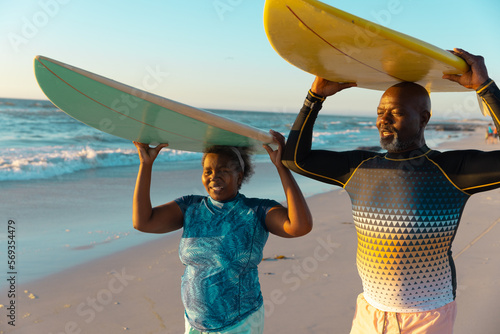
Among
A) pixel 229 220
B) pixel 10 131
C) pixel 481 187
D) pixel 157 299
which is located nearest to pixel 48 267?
pixel 157 299

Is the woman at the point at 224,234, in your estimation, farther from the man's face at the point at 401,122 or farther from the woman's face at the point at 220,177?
the man's face at the point at 401,122

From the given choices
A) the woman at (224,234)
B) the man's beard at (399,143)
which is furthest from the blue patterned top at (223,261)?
the man's beard at (399,143)

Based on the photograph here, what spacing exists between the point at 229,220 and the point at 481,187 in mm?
1179

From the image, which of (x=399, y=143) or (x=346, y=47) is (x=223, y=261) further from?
(x=346, y=47)

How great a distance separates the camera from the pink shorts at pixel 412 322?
6.72 ft

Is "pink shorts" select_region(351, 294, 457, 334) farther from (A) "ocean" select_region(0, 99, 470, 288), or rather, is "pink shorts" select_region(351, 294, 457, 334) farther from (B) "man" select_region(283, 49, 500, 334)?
(A) "ocean" select_region(0, 99, 470, 288)

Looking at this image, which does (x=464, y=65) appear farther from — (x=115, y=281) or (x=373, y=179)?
(x=115, y=281)

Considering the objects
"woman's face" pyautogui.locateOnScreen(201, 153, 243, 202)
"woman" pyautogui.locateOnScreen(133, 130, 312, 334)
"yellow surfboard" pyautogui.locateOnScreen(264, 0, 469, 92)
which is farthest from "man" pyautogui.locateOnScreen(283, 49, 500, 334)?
"woman's face" pyautogui.locateOnScreen(201, 153, 243, 202)

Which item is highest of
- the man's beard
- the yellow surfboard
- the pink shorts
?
the yellow surfboard

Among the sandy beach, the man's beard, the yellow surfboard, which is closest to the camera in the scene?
the yellow surfboard

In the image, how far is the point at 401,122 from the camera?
2.12 meters

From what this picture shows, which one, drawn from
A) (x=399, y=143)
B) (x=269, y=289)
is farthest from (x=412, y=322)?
(x=269, y=289)

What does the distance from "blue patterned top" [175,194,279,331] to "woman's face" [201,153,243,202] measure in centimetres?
6

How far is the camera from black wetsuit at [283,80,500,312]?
203 cm
